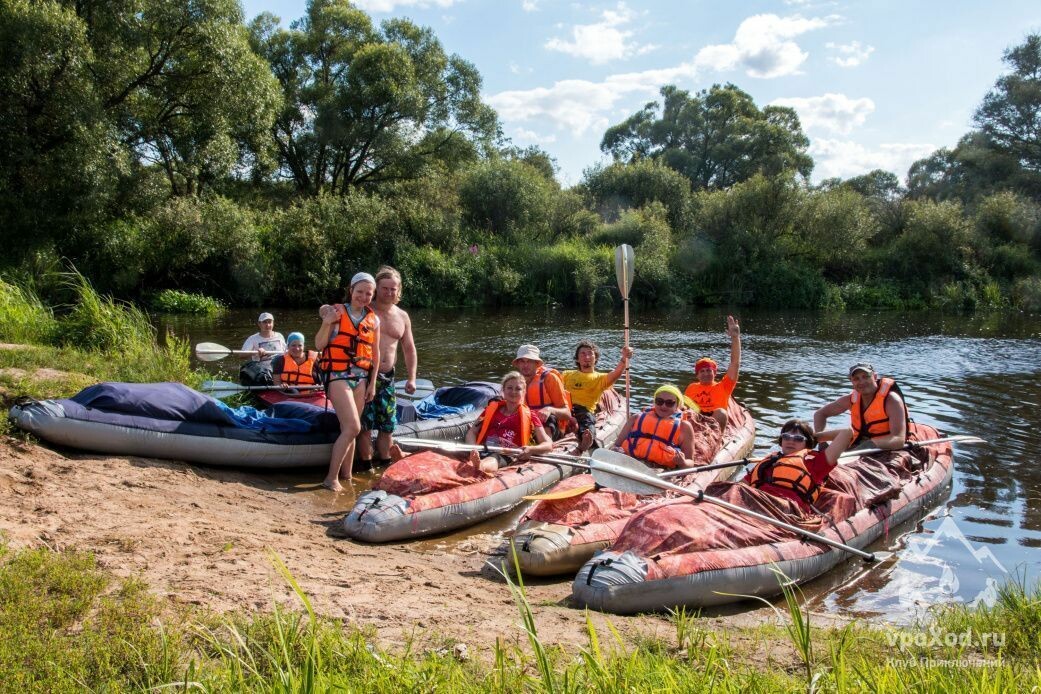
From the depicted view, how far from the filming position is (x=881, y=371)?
1398 centimetres

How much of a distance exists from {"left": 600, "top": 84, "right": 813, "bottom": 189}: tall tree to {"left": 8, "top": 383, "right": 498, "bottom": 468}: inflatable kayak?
42620 millimetres

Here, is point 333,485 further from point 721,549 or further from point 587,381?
point 721,549

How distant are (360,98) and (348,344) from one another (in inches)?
957

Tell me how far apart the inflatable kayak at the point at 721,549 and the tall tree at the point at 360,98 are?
83.3 feet

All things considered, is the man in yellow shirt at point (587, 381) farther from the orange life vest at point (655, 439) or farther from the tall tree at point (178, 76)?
the tall tree at point (178, 76)

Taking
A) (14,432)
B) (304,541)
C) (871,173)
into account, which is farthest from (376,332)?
(871,173)

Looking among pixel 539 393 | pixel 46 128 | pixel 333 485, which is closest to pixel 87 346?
pixel 333 485

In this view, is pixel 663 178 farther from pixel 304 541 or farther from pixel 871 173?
pixel 304 541

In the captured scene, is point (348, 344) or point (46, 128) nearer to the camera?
point (348, 344)

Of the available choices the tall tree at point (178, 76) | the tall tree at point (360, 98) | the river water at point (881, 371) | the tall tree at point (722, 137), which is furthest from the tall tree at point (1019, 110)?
the tall tree at point (178, 76)

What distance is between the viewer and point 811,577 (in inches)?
194

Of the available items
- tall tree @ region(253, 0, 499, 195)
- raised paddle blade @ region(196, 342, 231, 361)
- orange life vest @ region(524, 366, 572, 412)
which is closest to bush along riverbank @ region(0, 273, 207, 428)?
raised paddle blade @ region(196, 342, 231, 361)

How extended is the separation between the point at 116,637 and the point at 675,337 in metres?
16.9

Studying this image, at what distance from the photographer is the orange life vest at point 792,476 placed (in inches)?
210
